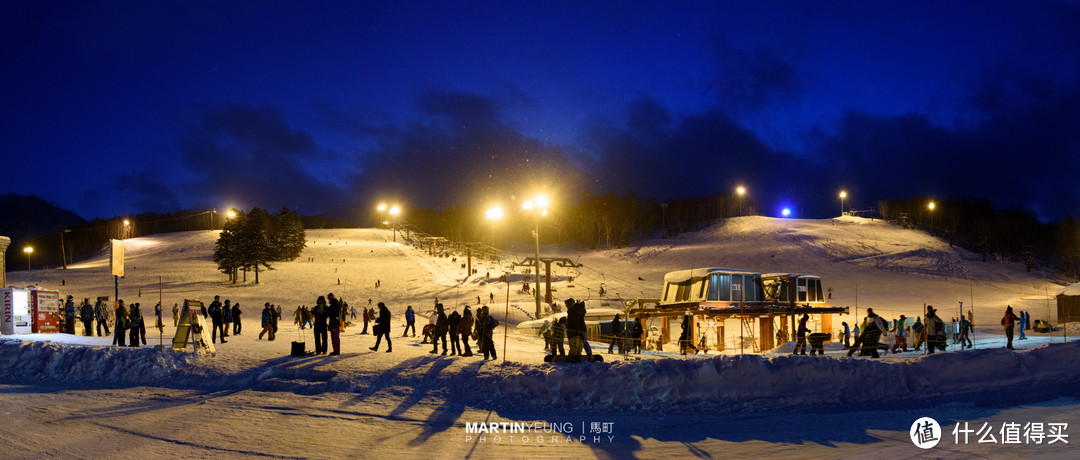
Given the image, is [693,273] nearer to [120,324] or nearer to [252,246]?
[120,324]

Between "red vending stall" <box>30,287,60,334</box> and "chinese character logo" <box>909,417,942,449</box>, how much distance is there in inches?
967

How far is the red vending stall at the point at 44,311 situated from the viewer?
→ 2005cm

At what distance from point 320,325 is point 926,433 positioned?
11.7m

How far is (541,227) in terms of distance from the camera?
116 metres

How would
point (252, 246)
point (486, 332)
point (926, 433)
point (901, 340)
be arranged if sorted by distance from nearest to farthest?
point (926, 433)
point (486, 332)
point (901, 340)
point (252, 246)

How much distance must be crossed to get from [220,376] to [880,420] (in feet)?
39.4

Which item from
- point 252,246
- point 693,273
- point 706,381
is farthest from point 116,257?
point 252,246

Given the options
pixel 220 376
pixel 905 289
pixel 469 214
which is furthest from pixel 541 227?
pixel 220 376

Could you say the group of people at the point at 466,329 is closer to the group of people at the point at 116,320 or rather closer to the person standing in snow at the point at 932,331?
the group of people at the point at 116,320

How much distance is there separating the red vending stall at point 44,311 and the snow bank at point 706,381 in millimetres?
10755

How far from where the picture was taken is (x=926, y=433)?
8.53 meters

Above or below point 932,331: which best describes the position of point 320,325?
above

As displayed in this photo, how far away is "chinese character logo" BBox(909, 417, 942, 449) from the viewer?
26.5 feet

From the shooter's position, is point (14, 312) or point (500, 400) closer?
point (500, 400)
